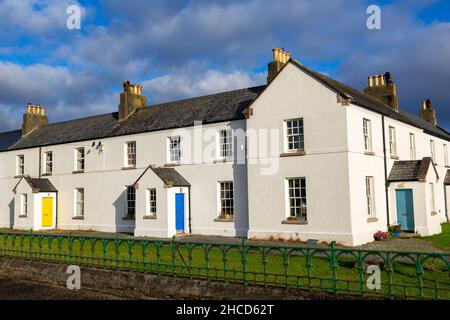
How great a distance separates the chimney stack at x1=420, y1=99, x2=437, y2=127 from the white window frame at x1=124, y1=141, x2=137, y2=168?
27912mm

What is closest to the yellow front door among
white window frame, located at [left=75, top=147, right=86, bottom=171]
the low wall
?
white window frame, located at [left=75, top=147, right=86, bottom=171]

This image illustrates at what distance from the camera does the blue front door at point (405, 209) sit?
22.2 m

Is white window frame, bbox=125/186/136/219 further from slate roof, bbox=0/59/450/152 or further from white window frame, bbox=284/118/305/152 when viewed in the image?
white window frame, bbox=284/118/305/152

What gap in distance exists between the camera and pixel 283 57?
24656mm

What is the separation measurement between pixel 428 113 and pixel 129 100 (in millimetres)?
28157

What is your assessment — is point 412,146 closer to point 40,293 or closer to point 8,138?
point 40,293

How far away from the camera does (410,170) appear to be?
74.3 ft

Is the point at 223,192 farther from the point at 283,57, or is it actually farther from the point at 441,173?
the point at 441,173

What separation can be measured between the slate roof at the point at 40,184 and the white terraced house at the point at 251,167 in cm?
11

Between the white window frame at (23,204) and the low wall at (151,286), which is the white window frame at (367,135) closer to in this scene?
the low wall at (151,286)

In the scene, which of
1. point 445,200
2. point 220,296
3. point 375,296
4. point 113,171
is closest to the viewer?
point 375,296

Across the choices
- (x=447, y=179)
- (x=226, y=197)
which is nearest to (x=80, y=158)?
(x=226, y=197)

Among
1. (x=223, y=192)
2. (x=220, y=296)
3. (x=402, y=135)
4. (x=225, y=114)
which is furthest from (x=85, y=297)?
(x=402, y=135)

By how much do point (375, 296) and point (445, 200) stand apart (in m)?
24.8
